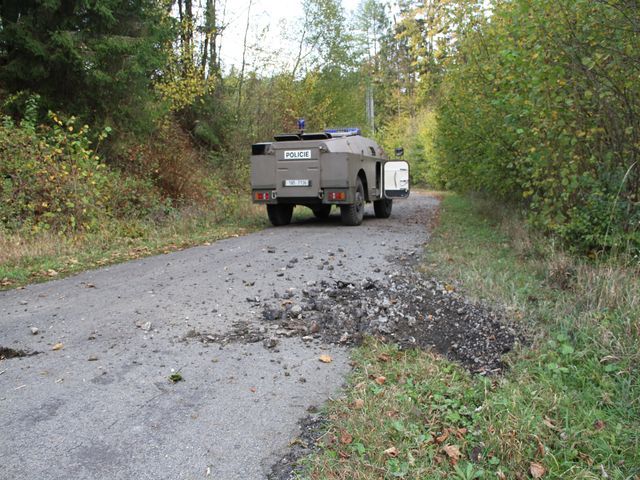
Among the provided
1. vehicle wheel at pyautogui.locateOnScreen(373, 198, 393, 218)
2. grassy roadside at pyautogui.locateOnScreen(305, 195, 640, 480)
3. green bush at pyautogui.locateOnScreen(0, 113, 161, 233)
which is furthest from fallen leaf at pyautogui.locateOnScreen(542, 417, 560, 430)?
vehicle wheel at pyautogui.locateOnScreen(373, 198, 393, 218)

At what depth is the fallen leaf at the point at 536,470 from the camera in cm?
252

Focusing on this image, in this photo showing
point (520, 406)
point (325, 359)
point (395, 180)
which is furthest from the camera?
point (395, 180)

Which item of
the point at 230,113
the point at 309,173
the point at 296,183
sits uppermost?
the point at 230,113

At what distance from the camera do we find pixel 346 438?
284 cm

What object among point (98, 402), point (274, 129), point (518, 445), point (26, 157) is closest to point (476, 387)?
point (518, 445)

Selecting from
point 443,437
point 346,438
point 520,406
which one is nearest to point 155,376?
point 346,438

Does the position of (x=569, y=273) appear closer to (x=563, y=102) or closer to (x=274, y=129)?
(x=563, y=102)

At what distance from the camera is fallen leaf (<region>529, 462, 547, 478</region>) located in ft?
8.27

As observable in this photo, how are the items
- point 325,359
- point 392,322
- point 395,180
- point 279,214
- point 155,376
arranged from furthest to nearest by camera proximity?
point 395,180 → point 279,214 → point 392,322 → point 325,359 → point 155,376

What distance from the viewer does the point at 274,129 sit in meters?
21.1

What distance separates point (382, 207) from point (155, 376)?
11321 mm

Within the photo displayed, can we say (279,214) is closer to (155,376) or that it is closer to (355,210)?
(355,210)

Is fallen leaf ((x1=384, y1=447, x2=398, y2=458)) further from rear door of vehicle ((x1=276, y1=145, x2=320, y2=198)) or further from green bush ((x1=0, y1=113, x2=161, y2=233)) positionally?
rear door of vehicle ((x1=276, y1=145, x2=320, y2=198))

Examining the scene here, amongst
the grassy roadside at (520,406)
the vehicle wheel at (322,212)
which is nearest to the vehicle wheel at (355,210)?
the vehicle wheel at (322,212)
